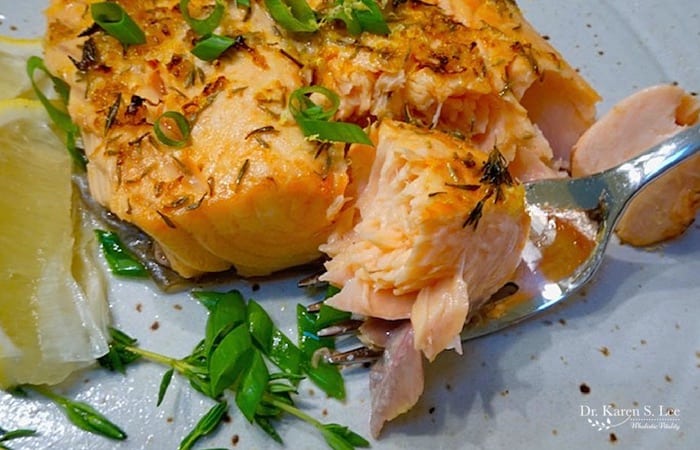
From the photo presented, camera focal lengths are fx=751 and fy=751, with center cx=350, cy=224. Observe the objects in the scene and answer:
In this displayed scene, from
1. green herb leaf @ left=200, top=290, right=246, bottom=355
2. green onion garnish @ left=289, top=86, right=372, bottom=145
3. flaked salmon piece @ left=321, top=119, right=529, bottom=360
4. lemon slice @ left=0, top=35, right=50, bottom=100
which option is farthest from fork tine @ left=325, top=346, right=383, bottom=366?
lemon slice @ left=0, top=35, right=50, bottom=100

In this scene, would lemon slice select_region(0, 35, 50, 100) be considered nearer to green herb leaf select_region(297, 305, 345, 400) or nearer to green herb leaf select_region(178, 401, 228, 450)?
green herb leaf select_region(297, 305, 345, 400)

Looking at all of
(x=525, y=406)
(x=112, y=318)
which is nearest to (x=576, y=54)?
(x=525, y=406)

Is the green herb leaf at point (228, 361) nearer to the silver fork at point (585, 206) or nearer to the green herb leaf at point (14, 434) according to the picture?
the silver fork at point (585, 206)

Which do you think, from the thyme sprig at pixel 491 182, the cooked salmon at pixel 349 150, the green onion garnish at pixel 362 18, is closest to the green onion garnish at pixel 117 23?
the cooked salmon at pixel 349 150

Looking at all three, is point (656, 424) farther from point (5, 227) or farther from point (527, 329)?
point (5, 227)

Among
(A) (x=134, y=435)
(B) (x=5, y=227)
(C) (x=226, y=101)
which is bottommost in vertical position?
(A) (x=134, y=435)

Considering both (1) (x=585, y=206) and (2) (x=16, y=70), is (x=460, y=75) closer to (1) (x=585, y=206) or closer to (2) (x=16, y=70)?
(1) (x=585, y=206)
